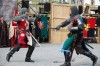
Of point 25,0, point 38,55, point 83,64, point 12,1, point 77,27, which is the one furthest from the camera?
point 25,0

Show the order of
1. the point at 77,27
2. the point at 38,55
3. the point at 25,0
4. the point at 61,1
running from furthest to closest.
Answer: the point at 61,1 → the point at 25,0 → the point at 38,55 → the point at 77,27

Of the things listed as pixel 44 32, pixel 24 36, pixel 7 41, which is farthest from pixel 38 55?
pixel 44 32

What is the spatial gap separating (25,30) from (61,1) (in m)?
10.2

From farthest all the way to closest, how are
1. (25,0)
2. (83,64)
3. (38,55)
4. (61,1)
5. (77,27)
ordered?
(61,1), (25,0), (38,55), (83,64), (77,27)

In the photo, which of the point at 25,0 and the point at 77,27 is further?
the point at 25,0

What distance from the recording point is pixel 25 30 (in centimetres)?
1189

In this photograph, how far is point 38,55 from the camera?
1401 centimetres

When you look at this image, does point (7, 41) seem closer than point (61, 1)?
Yes

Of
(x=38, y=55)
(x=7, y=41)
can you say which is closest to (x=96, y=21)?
(x=7, y=41)

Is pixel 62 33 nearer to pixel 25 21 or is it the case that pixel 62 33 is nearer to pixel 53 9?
pixel 53 9

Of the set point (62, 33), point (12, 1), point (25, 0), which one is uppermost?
point (12, 1)

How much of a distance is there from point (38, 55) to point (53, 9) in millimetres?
6515

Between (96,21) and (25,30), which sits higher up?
(25,30)

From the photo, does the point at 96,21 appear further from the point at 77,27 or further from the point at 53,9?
the point at 77,27
